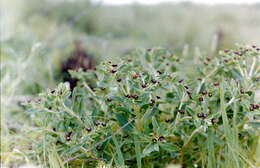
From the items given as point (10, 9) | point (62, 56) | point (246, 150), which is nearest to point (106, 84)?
point (246, 150)

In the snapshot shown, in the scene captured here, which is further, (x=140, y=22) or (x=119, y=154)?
(x=140, y=22)

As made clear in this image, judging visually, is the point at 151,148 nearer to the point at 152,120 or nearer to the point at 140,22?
the point at 152,120

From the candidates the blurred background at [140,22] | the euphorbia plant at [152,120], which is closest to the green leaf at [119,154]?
the euphorbia plant at [152,120]

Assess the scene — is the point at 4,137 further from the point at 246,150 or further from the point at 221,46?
the point at 221,46

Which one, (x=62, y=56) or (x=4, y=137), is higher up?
(x=62, y=56)

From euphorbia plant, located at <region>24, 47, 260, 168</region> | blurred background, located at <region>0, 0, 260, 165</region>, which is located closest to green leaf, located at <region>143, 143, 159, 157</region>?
euphorbia plant, located at <region>24, 47, 260, 168</region>

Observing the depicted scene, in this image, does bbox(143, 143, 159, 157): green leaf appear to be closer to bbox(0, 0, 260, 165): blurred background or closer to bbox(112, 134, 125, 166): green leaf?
bbox(112, 134, 125, 166): green leaf

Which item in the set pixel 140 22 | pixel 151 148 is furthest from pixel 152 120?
pixel 140 22

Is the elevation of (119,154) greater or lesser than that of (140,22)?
lesser
